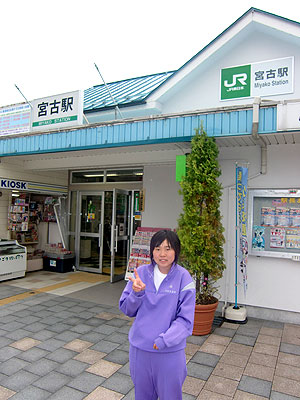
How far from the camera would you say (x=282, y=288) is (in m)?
4.74

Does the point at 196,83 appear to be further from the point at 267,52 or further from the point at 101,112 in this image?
the point at 101,112

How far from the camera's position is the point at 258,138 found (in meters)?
4.34

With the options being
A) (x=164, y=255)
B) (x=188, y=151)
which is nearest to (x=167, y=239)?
(x=164, y=255)

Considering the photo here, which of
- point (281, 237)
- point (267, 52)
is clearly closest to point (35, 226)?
point (281, 237)

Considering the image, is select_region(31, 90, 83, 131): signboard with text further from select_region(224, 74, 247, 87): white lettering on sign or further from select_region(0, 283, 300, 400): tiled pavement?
select_region(0, 283, 300, 400): tiled pavement

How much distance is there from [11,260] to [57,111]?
11.6ft

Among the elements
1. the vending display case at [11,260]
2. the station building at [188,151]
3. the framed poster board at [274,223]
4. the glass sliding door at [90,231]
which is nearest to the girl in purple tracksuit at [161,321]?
the station building at [188,151]

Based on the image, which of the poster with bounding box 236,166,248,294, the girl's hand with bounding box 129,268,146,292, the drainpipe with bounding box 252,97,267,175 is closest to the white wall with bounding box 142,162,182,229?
the poster with bounding box 236,166,248,294

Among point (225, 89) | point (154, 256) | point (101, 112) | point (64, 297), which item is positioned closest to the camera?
point (154, 256)

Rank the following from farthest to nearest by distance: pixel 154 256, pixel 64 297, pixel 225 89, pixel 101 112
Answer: pixel 101 112
pixel 225 89
pixel 64 297
pixel 154 256

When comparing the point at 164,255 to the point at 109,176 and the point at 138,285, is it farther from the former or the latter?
the point at 109,176

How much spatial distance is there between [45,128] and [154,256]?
4.94 m

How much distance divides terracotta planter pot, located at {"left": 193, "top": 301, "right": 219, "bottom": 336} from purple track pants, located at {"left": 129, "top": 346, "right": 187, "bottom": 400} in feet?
7.61

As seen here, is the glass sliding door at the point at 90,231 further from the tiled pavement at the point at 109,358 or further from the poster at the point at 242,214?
the poster at the point at 242,214
